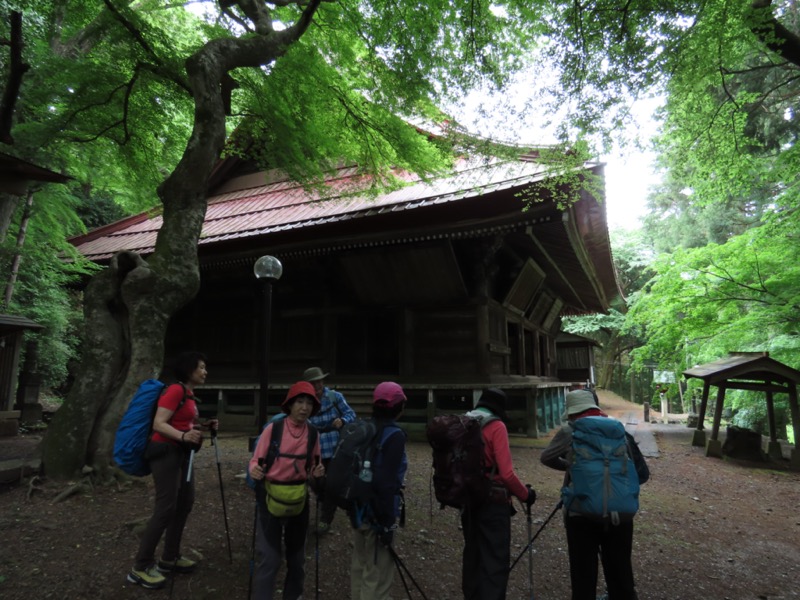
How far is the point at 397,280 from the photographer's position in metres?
9.32

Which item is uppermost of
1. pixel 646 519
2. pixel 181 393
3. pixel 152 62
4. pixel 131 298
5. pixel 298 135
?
pixel 152 62

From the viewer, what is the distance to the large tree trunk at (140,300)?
16.6 ft

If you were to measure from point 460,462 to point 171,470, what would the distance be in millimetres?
2055

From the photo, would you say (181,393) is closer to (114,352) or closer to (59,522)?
(59,522)

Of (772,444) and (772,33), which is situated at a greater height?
(772,33)

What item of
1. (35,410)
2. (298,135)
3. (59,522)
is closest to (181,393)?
(59,522)

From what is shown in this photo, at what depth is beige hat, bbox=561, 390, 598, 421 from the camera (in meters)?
2.79

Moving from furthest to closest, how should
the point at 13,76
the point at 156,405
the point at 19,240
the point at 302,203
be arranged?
the point at 302,203 → the point at 19,240 → the point at 13,76 → the point at 156,405

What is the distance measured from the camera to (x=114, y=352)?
5.36 metres

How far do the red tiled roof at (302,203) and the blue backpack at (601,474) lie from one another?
519 centimetres

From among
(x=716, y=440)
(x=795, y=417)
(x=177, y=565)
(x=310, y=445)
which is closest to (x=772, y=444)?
(x=716, y=440)

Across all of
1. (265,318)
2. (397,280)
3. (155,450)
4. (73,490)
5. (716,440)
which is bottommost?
(716,440)

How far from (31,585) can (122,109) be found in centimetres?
779

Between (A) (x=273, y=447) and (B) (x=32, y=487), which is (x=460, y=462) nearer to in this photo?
(A) (x=273, y=447)
